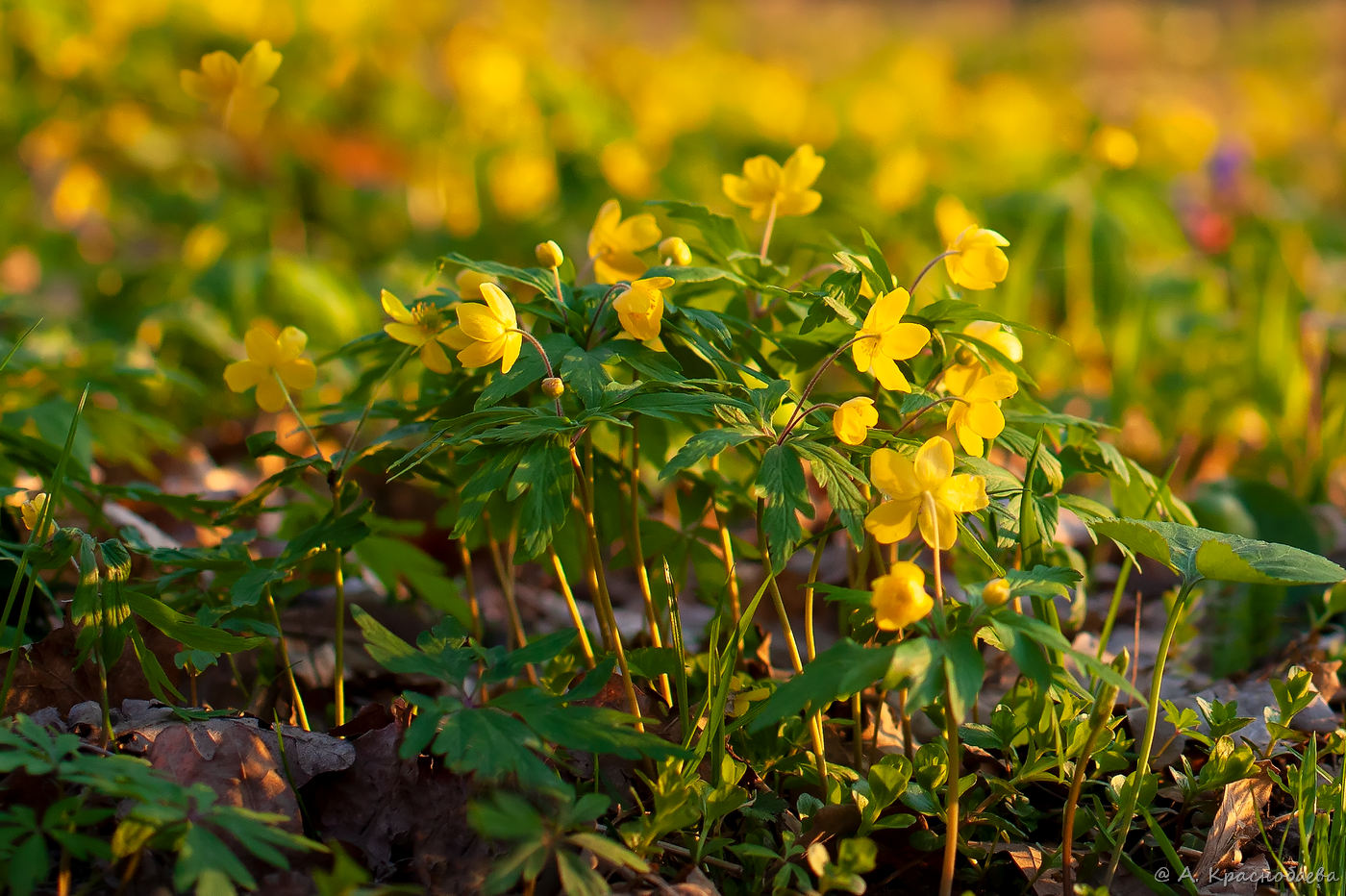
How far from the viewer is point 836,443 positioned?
1.33 meters

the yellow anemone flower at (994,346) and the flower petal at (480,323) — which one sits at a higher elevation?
the flower petal at (480,323)

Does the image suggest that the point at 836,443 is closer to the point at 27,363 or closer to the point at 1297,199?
the point at 27,363

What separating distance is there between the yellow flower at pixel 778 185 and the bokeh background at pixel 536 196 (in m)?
0.13

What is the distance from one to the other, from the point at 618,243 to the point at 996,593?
2.46ft

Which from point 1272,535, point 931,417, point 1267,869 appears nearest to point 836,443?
point 931,417

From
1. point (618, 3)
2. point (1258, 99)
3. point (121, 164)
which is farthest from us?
point (618, 3)

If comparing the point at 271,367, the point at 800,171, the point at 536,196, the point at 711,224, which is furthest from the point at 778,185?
the point at 536,196

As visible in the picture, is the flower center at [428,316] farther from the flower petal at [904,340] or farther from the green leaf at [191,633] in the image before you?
the flower petal at [904,340]

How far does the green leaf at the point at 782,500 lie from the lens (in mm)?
1136

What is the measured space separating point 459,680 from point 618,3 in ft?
41.6

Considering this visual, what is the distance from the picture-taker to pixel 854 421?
3.98 ft

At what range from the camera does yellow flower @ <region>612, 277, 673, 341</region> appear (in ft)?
4.12

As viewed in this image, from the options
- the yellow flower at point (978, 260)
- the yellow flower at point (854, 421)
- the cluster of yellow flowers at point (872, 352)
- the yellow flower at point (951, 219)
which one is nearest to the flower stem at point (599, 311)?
the cluster of yellow flowers at point (872, 352)

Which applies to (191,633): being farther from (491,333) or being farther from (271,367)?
(491,333)
